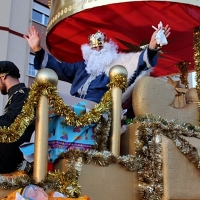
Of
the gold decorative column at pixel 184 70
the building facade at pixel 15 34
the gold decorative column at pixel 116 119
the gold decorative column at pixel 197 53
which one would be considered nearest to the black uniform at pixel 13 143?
the gold decorative column at pixel 116 119

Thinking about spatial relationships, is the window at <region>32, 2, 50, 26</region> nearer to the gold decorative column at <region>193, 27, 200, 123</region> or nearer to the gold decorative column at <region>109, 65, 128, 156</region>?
the gold decorative column at <region>193, 27, 200, 123</region>

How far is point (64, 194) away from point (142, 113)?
97cm

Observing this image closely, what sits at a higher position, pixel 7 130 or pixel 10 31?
pixel 10 31

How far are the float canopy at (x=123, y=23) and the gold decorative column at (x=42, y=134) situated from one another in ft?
4.71

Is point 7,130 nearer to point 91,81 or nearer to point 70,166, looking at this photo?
point 70,166

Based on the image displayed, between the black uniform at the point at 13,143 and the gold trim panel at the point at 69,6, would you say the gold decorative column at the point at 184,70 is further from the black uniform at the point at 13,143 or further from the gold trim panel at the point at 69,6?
the black uniform at the point at 13,143

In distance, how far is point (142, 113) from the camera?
9.46 feet

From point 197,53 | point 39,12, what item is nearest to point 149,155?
point 197,53

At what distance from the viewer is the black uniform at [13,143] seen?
247 centimetres

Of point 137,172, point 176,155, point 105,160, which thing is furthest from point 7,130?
point 176,155

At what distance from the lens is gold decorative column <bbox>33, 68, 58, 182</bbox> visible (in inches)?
88.7

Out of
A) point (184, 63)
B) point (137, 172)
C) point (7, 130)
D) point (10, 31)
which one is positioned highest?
point (10, 31)

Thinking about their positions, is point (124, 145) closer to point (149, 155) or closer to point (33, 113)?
point (149, 155)

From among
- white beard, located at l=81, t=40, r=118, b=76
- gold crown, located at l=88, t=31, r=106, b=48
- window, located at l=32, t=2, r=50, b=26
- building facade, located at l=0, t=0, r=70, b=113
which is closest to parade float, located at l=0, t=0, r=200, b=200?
gold crown, located at l=88, t=31, r=106, b=48
